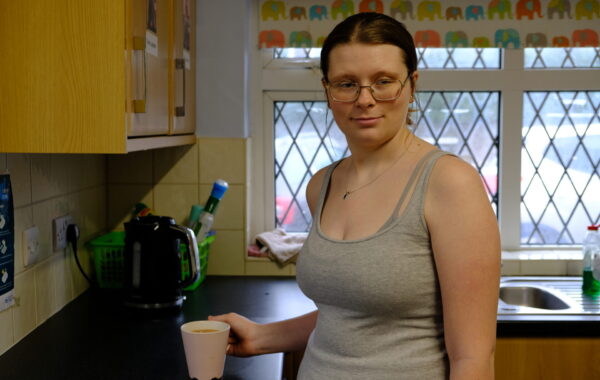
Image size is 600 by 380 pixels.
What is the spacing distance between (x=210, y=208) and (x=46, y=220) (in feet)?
1.94

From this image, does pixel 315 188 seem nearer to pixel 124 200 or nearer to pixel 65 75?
pixel 65 75

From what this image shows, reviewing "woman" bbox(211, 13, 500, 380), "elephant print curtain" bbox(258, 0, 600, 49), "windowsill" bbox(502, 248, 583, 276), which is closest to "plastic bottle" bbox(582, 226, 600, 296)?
"windowsill" bbox(502, 248, 583, 276)

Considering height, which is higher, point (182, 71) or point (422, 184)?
point (182, 71)

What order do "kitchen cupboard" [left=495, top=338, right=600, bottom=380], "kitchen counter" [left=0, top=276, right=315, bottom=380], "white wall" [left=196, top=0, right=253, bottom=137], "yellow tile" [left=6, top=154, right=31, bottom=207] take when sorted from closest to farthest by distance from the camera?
"kitchen counter" [left=0, top=276, right=315, bottom=380], "yellow tile" [left=6, top=154, right=31, bottom=207], "kitchen cupboard" [left=495, top=338, right=600, bottom=380], "white wall" [left=196, top=0, right=253, bottom=137]

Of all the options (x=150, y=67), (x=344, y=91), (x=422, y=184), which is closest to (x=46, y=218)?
(x=150, y=67)

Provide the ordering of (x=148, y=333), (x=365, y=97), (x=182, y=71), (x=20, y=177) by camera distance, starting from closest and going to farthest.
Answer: (x=365, y=97) → (x=20, y=177) → (x=148, y=333) → (x=182, y=71)

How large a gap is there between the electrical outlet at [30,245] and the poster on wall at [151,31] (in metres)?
0.53

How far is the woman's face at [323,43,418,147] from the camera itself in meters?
1.18

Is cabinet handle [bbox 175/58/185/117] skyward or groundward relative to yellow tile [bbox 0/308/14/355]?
skyward

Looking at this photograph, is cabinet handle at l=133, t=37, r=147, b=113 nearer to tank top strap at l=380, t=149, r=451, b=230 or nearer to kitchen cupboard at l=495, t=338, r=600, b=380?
tank top strap at l=380, t=149, r=451, b=230

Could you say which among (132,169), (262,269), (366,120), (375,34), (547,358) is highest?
(375,34)

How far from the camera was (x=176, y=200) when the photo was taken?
2506mm

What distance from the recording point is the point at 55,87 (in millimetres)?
1487

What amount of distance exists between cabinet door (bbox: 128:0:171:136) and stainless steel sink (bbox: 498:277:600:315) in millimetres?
1098
